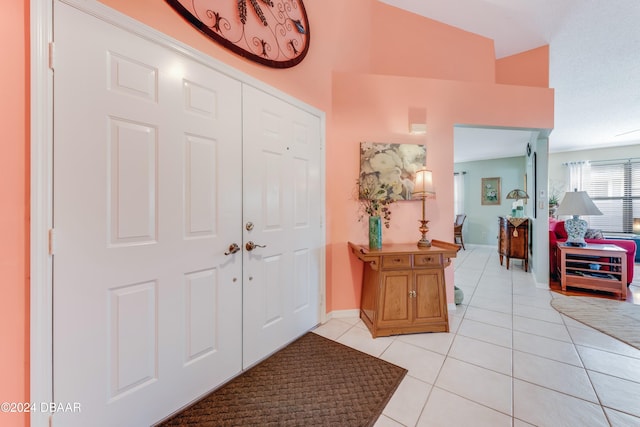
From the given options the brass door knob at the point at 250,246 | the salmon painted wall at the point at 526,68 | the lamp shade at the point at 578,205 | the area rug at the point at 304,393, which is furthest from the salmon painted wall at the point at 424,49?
the area rug at the point at 304,393

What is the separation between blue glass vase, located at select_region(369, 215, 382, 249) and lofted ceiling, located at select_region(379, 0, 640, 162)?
262cm

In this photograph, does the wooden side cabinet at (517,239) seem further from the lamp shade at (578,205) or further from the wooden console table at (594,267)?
the lamp shade at (578,205)

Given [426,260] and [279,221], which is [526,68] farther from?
[279,221]

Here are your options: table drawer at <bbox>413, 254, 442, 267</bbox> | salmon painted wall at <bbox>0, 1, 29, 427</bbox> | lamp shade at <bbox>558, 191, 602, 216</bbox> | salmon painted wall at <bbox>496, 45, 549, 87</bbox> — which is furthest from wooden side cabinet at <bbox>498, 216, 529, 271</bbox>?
salmon painted wall at <bbox>0, 1, 29, 427</bbox>

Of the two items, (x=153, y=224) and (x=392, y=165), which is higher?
(x=392, y=165)

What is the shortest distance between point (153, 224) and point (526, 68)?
178 inches

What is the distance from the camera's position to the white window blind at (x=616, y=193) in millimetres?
5891

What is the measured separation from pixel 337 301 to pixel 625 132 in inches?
285

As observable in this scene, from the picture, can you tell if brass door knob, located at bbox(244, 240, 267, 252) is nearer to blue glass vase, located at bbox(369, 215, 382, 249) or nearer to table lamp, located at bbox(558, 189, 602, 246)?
blue glass vase, located at bbox(369, 215, 382, 249)

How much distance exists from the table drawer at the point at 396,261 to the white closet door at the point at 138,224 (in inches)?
51.0

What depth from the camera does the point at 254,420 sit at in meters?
1.40

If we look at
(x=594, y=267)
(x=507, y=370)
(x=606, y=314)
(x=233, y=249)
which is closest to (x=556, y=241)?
(x=594, y=267)

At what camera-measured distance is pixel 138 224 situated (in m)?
1.30

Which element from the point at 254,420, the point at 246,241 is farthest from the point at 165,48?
the point at 254,420
